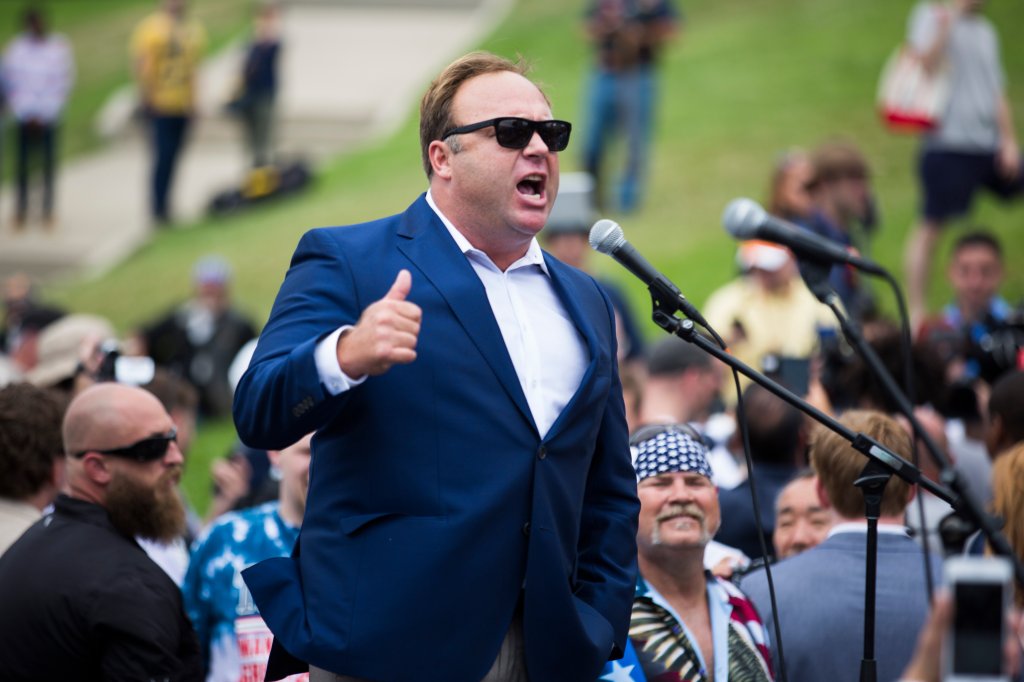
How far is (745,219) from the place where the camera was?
141 inches

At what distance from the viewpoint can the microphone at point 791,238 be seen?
3535 mm

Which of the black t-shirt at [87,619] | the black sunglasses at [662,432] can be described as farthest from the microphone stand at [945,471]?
the black t-shirt at [87,619]

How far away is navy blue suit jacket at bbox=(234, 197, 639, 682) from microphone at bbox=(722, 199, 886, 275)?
52 centimetres

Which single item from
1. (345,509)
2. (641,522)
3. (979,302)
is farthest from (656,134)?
(345,509)

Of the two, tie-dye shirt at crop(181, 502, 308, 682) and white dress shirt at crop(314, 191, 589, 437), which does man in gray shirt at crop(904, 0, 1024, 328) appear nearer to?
tie-dye shirt at crop(181, 502, 308, 682)

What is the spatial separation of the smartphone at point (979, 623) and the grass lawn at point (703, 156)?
9572mm

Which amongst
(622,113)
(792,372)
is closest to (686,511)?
(792,372)

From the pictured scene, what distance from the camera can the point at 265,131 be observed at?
19.0 meters

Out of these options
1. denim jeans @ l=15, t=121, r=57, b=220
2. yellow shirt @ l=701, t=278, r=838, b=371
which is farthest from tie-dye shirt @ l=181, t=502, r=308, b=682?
denim jeans @ l=15, t=121, r=57, b=220

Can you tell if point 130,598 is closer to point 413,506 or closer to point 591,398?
point 413,506

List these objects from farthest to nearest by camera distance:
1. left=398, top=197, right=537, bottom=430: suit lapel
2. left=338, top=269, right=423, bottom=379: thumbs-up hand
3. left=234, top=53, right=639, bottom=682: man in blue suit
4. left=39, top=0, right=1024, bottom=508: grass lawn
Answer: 1. left=39, top=0, right=1024, bottom=508: grass lawn
2. left=398, top=197, right=537, bottom=430: suit lapel
3. left=234, top=53, right=639, bottom=682: man in blue suit
4. left=338, top=269, right=423, bottom=379: thumbs-up hand

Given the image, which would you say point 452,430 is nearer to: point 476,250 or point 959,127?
point 476,250

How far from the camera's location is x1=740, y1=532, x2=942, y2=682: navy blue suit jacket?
14.1 feet

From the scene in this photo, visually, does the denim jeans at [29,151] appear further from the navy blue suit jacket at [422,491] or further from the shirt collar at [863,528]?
the navy blue suit jacket at [422,491]
